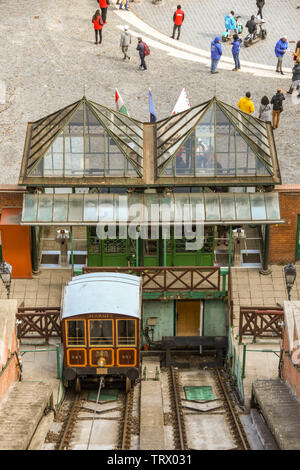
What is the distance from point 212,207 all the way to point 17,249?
7.01 metres

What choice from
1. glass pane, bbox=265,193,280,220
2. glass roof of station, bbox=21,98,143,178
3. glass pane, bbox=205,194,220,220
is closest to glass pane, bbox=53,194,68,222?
glass roof of station, bbox=21,98,143,178

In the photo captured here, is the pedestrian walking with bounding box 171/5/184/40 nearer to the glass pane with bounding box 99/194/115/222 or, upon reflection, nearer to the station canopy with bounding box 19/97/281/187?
the station canopy with bounding box 19/97/281/187

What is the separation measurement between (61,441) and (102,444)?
116 centimetres

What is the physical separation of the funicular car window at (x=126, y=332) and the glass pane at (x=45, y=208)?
5.09 meters

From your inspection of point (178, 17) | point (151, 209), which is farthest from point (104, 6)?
point (151, 209)

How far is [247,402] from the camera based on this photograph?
2770 centimetres

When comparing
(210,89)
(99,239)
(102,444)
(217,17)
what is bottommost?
(102,444)

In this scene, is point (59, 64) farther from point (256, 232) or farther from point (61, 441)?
point (61, 441)

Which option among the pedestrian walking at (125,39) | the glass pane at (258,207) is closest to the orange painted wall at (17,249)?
the glass pane at (258,207)

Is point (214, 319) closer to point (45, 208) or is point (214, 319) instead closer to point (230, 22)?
point (45, 208)

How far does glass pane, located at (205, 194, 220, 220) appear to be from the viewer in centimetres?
3145

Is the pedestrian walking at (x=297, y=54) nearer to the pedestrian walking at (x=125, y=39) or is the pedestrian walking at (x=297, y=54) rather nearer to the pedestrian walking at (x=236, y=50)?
the pedestrian walking at (x=236, y=50)

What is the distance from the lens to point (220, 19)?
47.1 m
